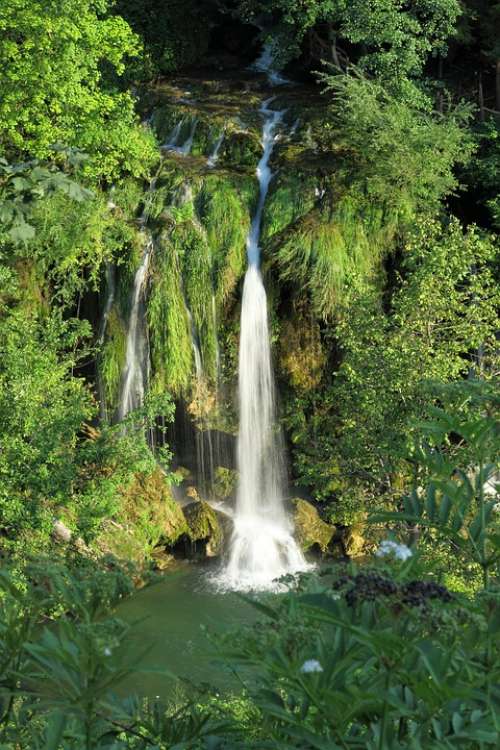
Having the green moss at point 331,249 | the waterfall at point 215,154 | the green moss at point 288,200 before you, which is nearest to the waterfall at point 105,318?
the green moss at point 288,200

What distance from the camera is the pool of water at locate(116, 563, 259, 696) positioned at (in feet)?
33.9

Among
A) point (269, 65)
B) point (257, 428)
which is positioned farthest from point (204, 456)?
point (269, 65)

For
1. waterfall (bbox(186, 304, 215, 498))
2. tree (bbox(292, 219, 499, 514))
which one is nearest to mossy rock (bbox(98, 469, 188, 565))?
waterfall (bbox(186, 304, 215, 498))

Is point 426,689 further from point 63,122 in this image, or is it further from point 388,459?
point 63,122

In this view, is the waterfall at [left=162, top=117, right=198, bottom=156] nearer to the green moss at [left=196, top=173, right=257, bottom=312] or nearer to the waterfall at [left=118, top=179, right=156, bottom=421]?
the green moss at [left=196, top=173, right=257, bottom=312]

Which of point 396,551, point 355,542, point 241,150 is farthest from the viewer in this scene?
point 241,150

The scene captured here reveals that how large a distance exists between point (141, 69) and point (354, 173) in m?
7.62

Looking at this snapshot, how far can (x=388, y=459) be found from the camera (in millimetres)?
11281

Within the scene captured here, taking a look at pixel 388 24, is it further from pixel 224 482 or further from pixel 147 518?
pixel 147 518

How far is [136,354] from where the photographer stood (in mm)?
15211

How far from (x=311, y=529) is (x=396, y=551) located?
41.1ft

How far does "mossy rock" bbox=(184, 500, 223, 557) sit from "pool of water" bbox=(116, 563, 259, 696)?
1.44 ft

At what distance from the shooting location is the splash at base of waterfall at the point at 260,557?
13.8m

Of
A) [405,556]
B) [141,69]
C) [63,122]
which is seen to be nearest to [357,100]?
[63,122]
